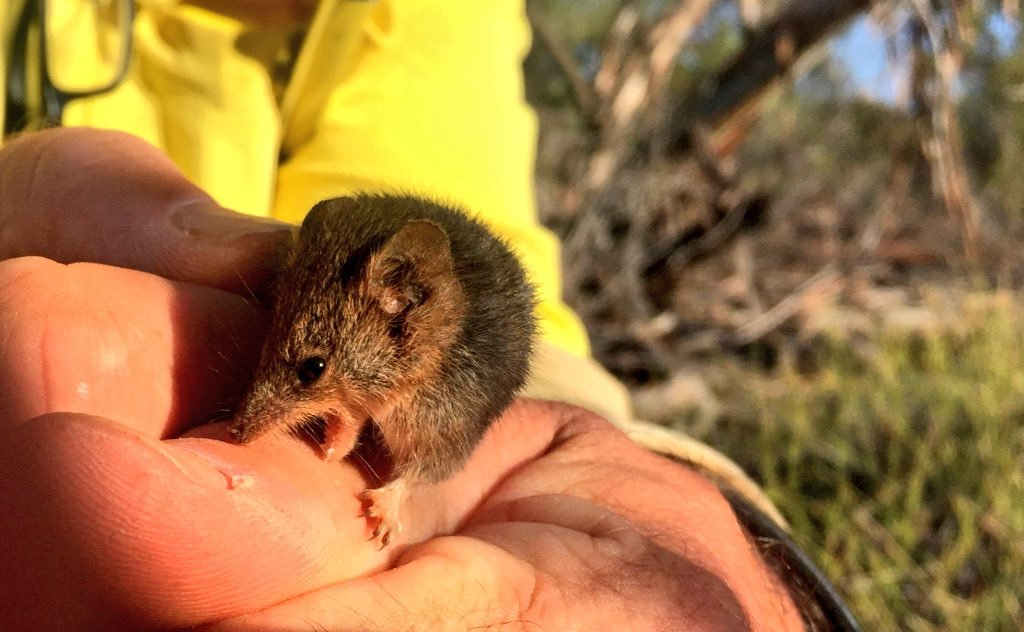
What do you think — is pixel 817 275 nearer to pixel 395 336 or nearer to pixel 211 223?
pixel 395 336

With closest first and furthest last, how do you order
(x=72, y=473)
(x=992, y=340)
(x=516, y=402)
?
(x=72, y=473) → (x=516, y=402) → (x=992, y=340)

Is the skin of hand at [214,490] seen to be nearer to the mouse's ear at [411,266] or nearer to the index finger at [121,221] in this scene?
the index finger at [121,221]

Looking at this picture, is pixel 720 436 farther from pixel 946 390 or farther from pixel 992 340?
pixel 992 340

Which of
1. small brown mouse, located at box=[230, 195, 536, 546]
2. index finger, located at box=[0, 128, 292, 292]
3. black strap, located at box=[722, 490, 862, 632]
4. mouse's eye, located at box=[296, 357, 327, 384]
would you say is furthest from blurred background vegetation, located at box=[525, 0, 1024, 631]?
index finger, located at box=[0, 128, 292, 292]

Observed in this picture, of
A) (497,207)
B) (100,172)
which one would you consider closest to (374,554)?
(100,172)

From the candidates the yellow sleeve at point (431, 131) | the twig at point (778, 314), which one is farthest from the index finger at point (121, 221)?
the twig at point (778, 314)

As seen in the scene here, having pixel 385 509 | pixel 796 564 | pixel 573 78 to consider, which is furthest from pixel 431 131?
pixel 573 78
